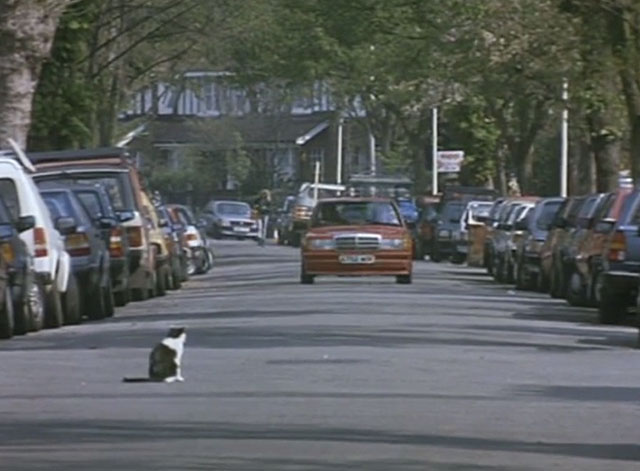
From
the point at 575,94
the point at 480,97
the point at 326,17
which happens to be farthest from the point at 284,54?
the point at 575,94

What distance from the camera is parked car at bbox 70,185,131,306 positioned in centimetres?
2906

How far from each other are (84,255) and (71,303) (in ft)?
2.43

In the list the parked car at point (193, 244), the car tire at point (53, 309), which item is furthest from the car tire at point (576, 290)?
the parked car at point (193, 244)

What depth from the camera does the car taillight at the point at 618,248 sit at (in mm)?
25312

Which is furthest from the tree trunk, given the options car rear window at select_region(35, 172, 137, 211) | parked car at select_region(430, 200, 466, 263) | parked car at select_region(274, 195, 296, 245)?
parked car at select_region(274, 195, 296, 245)

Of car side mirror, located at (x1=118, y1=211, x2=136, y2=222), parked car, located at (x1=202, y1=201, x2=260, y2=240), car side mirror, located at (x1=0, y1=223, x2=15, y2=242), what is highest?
car side mirror, located at (x1=0, y1=223, x2=15, y2=242)

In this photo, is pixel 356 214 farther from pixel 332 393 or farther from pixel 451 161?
pixel 451 161

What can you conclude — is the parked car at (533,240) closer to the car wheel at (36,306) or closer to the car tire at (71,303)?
the car tire at (71,303)

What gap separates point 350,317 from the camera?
26.0 metres

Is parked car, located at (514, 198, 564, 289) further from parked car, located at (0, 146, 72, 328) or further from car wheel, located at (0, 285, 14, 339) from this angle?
car wheel, located at (0, 285, 14, 339)

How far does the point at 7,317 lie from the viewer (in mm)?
22750

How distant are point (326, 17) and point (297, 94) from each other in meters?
37.9

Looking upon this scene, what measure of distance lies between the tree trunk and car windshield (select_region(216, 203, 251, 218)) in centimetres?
5185

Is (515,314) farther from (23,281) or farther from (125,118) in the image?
(125,118)
